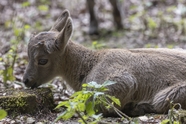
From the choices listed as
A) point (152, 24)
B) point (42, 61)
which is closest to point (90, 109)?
point (42, 61)

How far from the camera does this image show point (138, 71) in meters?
6.17

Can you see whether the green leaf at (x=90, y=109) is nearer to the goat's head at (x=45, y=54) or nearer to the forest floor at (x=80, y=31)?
the forest floor at (x=80, y=31)

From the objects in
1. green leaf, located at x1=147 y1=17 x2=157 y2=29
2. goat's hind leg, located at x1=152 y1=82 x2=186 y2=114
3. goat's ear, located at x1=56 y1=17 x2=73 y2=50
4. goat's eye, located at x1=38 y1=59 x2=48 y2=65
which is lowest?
goat's hind leg, located at x1=152 y1=82 x2=186 y2=114

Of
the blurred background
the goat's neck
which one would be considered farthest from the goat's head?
the blurred background

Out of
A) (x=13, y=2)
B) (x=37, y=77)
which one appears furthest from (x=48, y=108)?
(x=13, y=2)

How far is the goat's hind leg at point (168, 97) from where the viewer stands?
19.0 feet

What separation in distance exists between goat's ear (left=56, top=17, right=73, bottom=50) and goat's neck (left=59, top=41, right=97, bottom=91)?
0.22 metres

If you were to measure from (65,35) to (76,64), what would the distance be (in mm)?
565

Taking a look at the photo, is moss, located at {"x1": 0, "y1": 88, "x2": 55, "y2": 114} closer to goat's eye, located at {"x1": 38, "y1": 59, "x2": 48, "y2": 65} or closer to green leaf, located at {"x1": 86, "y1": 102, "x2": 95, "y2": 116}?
goat's eye, located at {"x1": 38, "y1": 59, "x2": 48, "y2": 65}

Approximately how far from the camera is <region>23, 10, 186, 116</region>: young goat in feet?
19.8

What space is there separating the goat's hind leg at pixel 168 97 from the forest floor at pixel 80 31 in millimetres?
200

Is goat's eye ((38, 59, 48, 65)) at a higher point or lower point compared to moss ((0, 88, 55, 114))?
higher

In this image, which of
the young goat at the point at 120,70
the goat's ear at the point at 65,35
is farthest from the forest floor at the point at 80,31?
the goat's ear at the point at 65,35

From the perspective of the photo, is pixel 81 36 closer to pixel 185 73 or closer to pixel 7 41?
pixel 7 41
